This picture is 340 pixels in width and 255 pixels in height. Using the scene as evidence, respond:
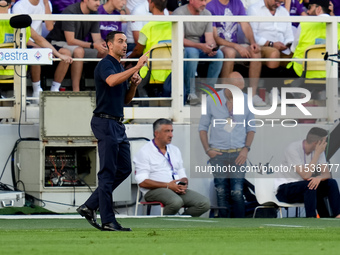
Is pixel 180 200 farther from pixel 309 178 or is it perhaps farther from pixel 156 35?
pixel 156 35

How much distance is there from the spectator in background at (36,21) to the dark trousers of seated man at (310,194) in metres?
3.84

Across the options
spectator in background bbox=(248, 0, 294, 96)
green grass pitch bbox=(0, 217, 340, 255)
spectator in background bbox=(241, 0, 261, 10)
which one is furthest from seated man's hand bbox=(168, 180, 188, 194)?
spectator in background bbox=(241, 0, 261, 10)

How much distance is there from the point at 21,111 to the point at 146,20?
7.73 feet

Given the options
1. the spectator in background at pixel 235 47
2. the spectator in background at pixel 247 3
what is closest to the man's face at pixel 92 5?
the spectator in background at pixel 235 47

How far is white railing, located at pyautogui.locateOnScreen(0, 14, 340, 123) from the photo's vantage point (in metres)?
14.1

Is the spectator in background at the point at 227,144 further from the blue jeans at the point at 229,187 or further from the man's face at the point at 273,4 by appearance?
the man's face at the point at 273,4

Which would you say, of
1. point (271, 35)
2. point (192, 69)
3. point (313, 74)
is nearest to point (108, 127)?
point (192, 69)

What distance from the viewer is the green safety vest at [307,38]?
1530 cm

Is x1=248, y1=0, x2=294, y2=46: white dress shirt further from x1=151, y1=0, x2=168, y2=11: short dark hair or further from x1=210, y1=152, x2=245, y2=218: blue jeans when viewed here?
x1=210, y1=152, x2=245, y2=218: blue jeans

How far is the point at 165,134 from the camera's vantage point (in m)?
13.4

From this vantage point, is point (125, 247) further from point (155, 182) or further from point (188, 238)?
point (155, 182)

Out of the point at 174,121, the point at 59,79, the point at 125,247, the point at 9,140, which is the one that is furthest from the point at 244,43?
the point at 125,247

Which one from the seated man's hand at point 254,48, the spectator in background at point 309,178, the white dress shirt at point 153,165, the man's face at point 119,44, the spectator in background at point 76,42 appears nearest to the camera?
the man's face at point 119,44

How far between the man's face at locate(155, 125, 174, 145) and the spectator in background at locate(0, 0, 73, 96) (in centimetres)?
183
